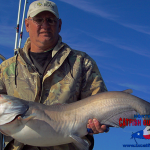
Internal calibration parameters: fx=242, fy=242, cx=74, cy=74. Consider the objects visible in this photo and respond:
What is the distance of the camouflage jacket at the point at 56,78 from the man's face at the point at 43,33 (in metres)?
0.15

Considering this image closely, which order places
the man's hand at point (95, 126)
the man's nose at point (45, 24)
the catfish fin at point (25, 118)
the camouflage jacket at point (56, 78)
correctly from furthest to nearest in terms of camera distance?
1. the man's nose at point (45, 24)
2. the camouflage jacket at point (56, 78)
3. the man's hand at point (95, 126)
4. the catfish fin at point (25, 118)

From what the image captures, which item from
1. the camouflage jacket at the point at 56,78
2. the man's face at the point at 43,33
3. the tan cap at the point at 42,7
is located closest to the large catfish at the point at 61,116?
the camouflage jacket at the point at 56,78

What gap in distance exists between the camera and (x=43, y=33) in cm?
439

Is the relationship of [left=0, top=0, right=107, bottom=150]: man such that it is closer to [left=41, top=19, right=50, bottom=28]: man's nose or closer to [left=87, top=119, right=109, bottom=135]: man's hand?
[left=41, top=19, right=50, bottom=28]: man's nose

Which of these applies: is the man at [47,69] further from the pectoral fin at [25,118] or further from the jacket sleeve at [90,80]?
the pectoral fin at [25,118]

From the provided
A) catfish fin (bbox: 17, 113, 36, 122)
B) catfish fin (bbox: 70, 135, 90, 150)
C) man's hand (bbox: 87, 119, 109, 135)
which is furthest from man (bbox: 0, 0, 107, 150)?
catfish fin (bbox: 17, 113, 36, 122)

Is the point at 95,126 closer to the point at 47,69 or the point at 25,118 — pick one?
the point at 25,118

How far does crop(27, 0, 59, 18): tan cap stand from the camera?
4409mm

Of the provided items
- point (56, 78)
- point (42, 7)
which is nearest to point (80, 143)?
point (56, 78)

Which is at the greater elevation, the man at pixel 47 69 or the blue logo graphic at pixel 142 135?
the man at pixel 47 69

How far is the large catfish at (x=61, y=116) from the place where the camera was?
3.60 m

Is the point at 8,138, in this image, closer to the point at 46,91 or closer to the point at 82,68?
the point at 46,91

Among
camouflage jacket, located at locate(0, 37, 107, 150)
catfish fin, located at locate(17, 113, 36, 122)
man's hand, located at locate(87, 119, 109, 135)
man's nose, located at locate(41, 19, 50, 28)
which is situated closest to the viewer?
catfish fin, located at locate(17, 113, 36, 122)

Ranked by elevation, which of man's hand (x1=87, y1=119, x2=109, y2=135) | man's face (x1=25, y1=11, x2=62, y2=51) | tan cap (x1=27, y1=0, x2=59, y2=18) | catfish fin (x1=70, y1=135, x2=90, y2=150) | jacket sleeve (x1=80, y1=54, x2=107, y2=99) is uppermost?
tan cap (x1=27, y1=0, x2=59, y2=18)
